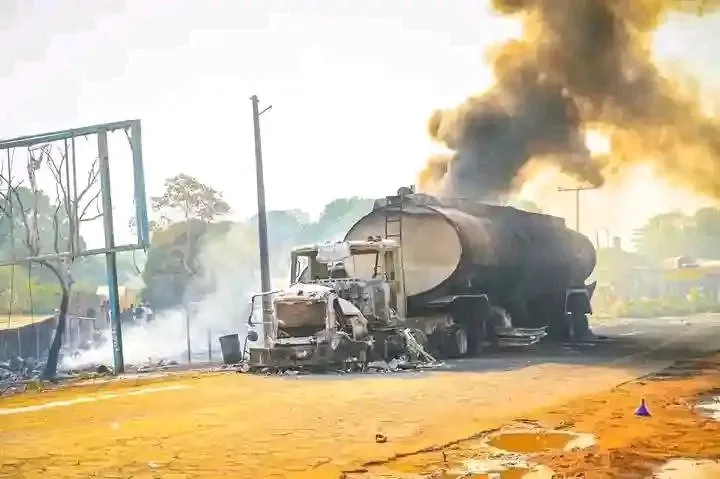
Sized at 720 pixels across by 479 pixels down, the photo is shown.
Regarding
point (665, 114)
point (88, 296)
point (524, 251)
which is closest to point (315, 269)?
point (524, 251)

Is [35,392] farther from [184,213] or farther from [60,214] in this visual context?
[184,213]

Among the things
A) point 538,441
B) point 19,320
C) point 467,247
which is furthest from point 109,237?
point 538,441

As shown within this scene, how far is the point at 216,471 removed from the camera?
20.7ft

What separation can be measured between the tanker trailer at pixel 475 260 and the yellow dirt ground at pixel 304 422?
3093 mm

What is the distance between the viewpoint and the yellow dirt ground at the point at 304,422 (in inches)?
260

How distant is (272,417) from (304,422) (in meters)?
0.53

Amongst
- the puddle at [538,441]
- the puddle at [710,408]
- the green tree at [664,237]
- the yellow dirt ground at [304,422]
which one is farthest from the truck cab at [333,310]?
the green tree at [664,237]

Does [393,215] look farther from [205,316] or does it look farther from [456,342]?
[205,316]

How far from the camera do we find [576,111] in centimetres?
1802

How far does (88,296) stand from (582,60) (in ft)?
48.0

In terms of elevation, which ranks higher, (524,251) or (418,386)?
(524,251)

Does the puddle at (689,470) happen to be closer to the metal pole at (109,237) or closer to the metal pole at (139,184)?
the metal pole at (139,184)

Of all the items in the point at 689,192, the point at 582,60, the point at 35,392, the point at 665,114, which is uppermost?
the point at 582,60

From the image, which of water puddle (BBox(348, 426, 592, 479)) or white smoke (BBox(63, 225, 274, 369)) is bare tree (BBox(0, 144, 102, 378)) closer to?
white smoke (BBox(63, 225, 274, 369))
